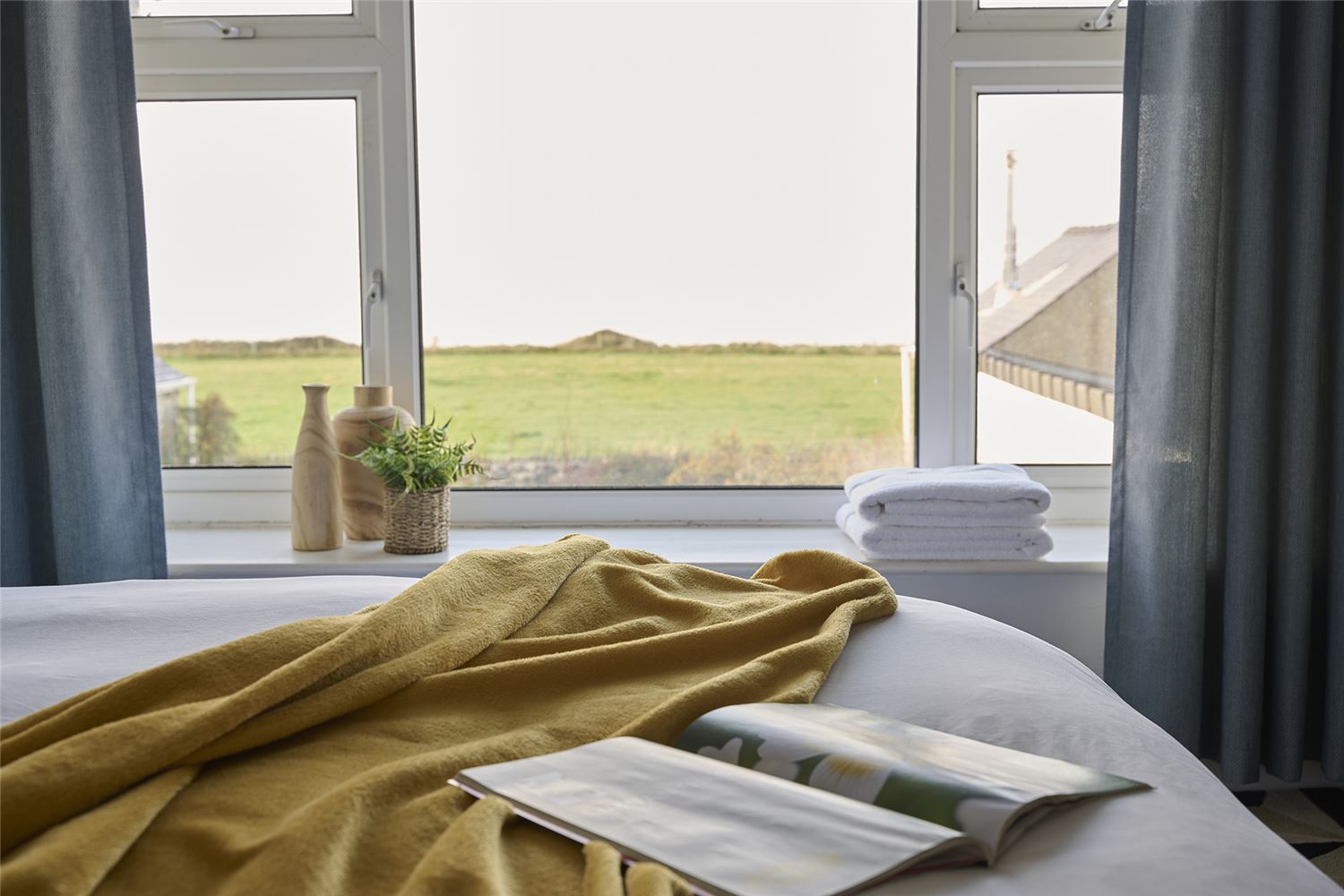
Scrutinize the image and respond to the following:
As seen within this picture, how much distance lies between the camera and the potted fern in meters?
2.34

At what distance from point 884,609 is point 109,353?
1745 mm

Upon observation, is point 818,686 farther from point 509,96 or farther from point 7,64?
point 7,64

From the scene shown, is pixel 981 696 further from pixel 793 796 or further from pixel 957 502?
pixel 957 502

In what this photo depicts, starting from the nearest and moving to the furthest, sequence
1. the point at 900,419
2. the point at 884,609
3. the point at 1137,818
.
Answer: the point at 1137,818 < the point at 884,609 < the point at 900,419

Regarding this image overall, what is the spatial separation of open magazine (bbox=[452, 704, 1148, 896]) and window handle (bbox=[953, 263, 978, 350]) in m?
1.74

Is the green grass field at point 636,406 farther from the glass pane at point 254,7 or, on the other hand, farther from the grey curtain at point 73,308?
the glass pane at point 254,7

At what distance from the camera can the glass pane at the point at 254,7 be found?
2.57m

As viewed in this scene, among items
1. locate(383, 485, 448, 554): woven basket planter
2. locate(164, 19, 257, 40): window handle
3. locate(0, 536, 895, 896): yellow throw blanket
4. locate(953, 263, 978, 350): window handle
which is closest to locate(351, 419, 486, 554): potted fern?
locate(383, 485, 448, 554): woven basket planter

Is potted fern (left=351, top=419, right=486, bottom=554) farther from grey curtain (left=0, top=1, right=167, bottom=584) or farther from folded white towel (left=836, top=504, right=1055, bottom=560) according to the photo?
folded white towel (left=836, top=504, right=1055, bottom=560)

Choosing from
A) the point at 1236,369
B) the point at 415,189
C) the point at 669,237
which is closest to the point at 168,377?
the point at 415,189

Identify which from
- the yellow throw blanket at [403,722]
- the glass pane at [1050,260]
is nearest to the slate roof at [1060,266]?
the glass pane at [1050,260]

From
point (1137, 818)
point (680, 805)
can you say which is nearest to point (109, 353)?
point (680, 805)

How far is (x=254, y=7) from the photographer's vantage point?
2.57m

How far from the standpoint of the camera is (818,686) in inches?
45.3
